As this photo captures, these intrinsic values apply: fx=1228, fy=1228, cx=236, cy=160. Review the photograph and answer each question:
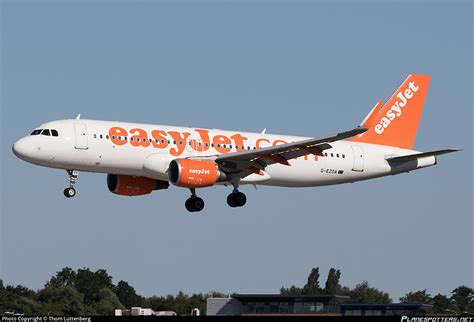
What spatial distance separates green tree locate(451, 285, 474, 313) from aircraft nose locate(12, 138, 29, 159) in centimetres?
3322

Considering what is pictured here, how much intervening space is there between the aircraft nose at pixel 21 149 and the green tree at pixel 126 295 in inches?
1651

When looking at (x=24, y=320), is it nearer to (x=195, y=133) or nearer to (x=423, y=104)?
(x=195, y=133)

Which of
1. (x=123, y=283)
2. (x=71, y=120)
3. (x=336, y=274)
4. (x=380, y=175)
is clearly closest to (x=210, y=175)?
(x=71, y=120)

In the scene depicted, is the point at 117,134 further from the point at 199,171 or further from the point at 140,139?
the point at 199,171

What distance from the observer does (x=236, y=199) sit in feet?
225

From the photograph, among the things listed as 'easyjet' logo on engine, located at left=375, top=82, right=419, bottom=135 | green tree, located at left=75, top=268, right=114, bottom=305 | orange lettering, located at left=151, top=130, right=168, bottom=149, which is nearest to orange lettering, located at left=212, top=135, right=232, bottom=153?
orange lettering, located at left=151, top=130, right=168, bottom=149

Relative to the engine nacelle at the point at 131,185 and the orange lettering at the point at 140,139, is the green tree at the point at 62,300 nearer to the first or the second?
the engine nacelle at the point at 131,185

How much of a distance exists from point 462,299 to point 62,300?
96.8 ft

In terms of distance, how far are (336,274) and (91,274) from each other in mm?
33689

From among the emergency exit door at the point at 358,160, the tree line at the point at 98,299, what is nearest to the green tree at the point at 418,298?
the tree line at the point at 98,299

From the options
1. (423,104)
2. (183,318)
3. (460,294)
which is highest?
(423,104)

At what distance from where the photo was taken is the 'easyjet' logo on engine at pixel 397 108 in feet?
247

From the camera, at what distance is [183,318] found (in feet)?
144

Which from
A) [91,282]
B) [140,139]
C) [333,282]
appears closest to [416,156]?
[140,139]
